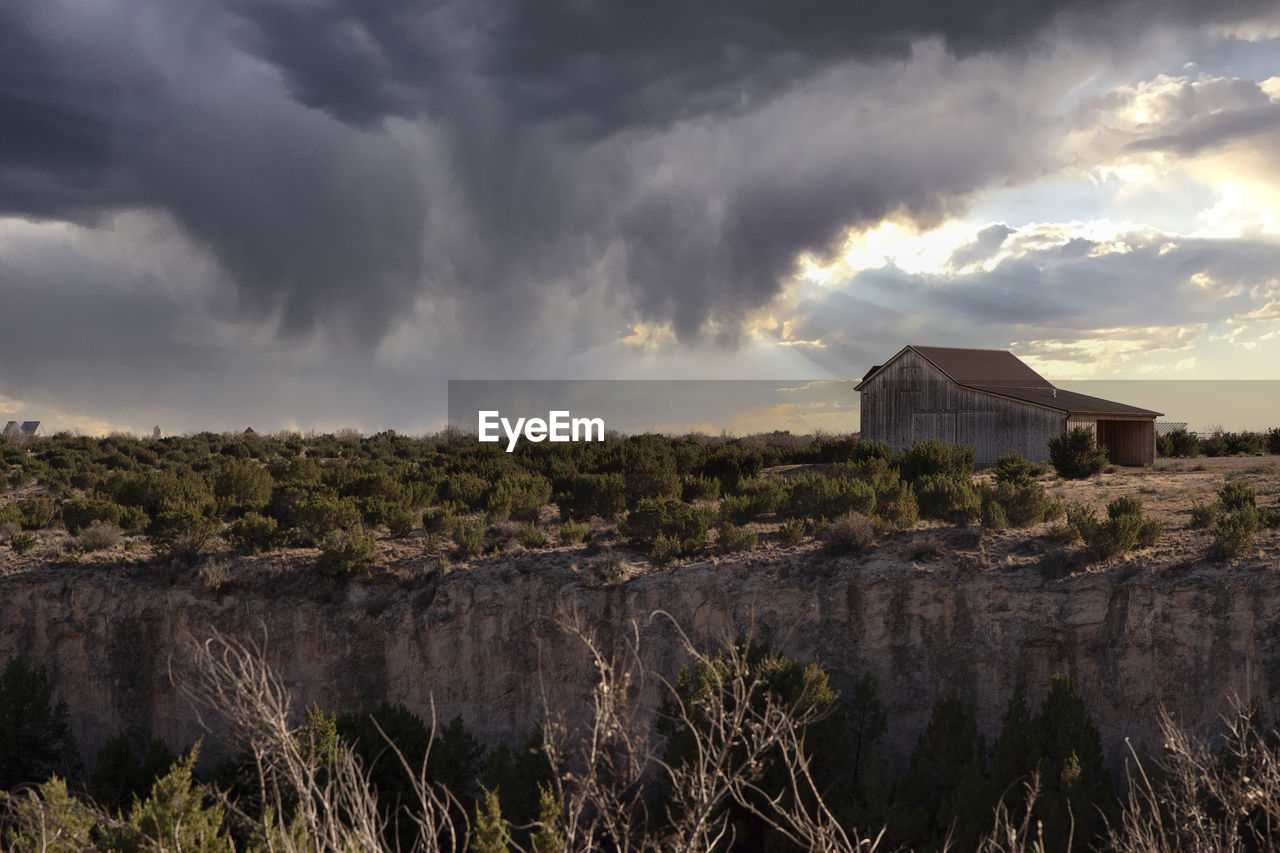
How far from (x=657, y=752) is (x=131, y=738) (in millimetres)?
9766

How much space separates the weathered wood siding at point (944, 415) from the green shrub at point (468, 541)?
2034 centimetres

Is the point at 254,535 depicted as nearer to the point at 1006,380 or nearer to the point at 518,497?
the point at 518,497

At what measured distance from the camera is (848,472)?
76.5 ft

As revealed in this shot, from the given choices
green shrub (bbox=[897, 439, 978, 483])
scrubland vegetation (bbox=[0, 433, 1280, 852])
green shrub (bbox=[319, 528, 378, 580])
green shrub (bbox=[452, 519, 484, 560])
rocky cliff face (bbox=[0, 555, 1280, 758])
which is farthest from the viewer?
green shrub (bbox=[897, 439, 978, 483])

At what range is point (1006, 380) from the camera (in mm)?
36469

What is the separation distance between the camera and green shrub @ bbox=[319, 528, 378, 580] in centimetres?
1662

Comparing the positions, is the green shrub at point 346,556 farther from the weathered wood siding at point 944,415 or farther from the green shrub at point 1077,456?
the weathered wood siding at point 944,415

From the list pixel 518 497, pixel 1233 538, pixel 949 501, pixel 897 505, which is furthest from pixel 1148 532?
pixel 518 497

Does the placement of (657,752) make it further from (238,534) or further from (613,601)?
(238,534)

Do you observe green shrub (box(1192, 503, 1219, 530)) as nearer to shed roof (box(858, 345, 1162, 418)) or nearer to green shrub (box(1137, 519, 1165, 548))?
green shrub (box(1137, 519, 1165, 548))

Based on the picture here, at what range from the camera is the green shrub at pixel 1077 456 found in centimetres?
2652

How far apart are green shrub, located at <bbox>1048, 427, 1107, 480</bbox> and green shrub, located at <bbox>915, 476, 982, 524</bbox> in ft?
32.7

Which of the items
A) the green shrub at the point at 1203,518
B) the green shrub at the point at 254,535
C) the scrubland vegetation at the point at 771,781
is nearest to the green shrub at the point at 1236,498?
the green shrub at the point at 1203,518

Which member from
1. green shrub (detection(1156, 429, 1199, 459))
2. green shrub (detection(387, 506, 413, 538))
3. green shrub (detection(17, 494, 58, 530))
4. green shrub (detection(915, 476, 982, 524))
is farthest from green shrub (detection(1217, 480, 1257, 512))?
green shrub (detection(1156, 429, 1199, 459))
